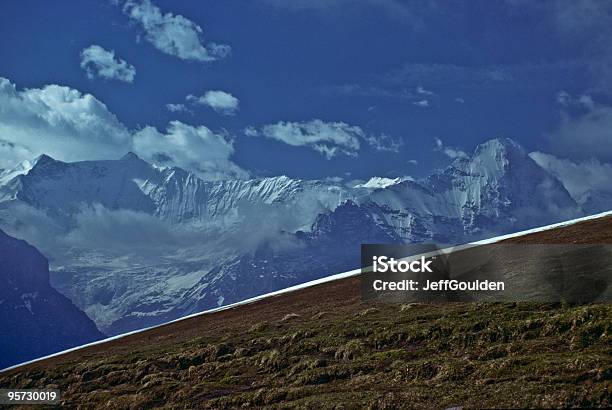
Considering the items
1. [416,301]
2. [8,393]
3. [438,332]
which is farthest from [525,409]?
[8,393]

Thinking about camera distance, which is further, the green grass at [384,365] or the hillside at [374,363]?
the hillside at [374,363]

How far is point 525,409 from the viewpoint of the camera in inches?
939

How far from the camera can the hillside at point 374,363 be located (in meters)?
27.2

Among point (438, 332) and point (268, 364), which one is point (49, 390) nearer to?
point (268, 364)

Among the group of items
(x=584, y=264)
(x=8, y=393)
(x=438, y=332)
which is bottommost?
(x=8, y=393)

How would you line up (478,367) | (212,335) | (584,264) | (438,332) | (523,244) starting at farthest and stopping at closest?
(523,244) → (212,335) → (584,264) → (438,332) → (478,367)

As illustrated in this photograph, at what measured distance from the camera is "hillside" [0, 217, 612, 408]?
27.2m

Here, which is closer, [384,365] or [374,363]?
[384,365]

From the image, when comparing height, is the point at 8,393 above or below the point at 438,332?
below

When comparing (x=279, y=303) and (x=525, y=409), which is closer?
(x=525, y=409)

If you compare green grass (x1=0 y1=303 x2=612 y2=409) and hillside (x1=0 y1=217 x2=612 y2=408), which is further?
hillside (x1=0 y1=217 x2=612 y2=408)

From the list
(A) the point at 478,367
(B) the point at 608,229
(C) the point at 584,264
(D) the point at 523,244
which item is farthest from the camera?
(D) the point at 523,244

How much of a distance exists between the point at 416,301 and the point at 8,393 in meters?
33.5

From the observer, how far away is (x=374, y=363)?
116 ft
